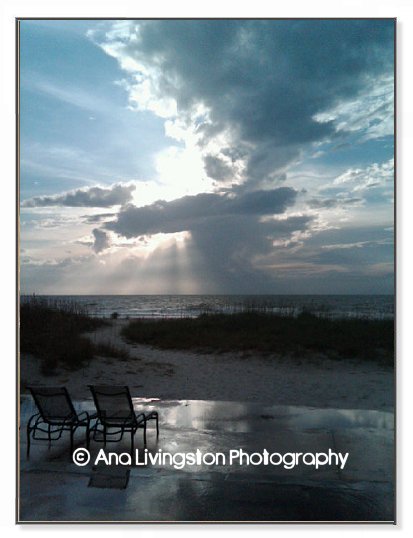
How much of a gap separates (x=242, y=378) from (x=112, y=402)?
6265 mm

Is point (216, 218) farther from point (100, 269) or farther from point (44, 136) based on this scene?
point (44, 136)

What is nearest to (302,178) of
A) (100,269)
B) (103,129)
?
(100,269)

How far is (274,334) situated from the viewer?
1623cm

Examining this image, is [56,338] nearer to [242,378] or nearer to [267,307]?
[242,378]

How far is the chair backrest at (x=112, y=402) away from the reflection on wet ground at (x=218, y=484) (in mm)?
350

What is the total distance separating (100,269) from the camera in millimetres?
24516

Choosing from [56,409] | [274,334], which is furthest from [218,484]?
[274,334]

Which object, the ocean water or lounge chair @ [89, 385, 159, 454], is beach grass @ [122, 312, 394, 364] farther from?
lounge chair @ [89, 385, 159, 454]

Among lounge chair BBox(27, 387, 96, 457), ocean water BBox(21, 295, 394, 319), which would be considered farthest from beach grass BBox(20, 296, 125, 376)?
lounge chair BBox(27, 387, 96, 457)

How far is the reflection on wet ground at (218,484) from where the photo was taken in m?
3.80

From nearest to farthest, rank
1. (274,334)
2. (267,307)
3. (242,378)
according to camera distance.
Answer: (242,378)
(274,334)
(267,307)

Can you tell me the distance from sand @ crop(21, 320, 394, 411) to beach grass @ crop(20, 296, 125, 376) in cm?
26

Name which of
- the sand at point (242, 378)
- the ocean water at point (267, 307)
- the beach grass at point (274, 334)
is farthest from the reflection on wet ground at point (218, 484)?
the ocean water at point (267, 307)
